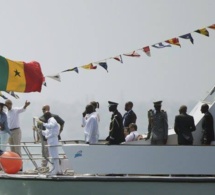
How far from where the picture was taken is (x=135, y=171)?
664 inches

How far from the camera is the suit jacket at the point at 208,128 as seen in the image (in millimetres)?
16969

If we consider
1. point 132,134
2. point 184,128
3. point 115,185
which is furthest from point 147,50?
point 115,185

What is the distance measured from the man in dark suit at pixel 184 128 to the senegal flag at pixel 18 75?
4652 mm

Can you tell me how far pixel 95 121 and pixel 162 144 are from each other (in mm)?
1447

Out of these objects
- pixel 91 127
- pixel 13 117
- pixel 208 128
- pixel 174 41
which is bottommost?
pixel 208 128

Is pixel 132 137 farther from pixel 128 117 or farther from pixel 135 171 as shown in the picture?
pixel 135 171

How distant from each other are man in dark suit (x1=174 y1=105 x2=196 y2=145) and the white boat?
30 cm

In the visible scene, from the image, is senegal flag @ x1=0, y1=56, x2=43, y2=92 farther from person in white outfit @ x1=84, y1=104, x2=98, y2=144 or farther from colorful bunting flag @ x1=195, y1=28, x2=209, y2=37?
colorful bunting flag @ x1=195, y1=28, x2=209, y2=37

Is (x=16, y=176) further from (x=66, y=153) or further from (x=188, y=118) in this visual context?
(x=188, y=118)

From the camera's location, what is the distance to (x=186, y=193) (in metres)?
16.4

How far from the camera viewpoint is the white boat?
16484mm

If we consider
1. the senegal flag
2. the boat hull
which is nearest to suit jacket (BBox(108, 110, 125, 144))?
the boat hull

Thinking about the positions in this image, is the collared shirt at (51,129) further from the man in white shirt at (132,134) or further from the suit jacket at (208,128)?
the suit jacket at (208,128)

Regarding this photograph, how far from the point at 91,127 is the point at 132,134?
91cm
